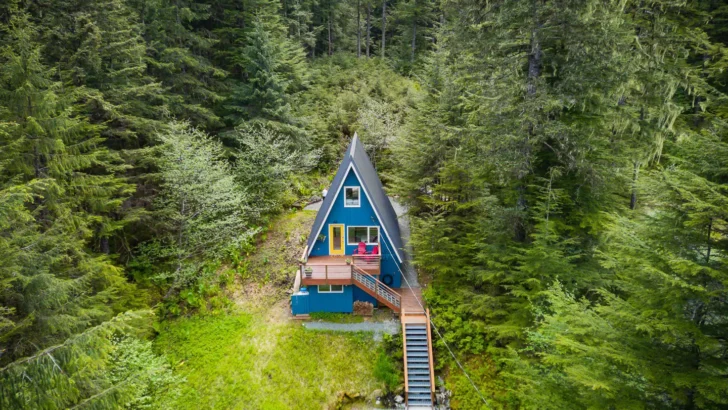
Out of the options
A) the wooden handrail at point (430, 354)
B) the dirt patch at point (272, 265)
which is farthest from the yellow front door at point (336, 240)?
the wooden handrail at point (430, 354)

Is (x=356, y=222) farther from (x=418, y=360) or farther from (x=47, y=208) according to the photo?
(x=47, y=208)

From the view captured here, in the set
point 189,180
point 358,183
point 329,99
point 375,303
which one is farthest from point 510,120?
point 329,99

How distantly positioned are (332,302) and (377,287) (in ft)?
7.72

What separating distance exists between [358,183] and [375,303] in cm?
598

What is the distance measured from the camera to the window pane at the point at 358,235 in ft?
59.6

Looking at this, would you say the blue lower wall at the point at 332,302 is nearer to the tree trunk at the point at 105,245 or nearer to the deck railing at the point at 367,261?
the deck railing at the point at 367,261

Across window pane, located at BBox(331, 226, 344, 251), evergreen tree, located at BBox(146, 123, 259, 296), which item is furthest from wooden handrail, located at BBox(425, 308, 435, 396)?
evergreen tree, located at BBox(146, 123, 259, 296)

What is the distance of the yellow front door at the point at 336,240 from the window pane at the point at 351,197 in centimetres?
144

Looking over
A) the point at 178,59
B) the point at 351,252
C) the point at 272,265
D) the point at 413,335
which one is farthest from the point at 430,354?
the point at 178,59

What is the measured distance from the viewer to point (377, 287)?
54.3ft

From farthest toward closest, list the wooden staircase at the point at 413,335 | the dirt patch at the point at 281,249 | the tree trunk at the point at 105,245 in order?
the dirt patch at the point at 281,249 < the tree trunk at the point at 105,245 < the wooden staircase at the point at 413,335

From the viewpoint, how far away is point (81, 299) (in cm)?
1144

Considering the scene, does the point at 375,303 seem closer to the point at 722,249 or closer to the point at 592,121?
the point at 592,121

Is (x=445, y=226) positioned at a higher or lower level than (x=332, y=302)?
higher
